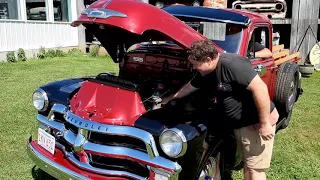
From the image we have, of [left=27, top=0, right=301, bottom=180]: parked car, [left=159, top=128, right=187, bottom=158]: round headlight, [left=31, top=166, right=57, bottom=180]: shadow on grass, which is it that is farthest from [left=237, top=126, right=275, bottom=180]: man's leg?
[left=31, top=166, right=57, bottom=180]: shadow on grass

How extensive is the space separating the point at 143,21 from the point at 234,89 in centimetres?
92

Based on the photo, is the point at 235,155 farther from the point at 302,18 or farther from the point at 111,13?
the point at 302,18

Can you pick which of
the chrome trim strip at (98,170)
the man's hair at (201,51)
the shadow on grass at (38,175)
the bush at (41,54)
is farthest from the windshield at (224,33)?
the bush at (41,54)

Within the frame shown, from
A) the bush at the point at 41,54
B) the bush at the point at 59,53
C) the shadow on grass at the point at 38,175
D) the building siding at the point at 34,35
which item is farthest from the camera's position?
the bush at the point at 59,53

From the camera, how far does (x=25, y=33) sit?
1198cm

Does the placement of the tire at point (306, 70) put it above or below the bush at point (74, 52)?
below

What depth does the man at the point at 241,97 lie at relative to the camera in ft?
8.47

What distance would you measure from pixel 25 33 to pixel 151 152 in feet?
35.2

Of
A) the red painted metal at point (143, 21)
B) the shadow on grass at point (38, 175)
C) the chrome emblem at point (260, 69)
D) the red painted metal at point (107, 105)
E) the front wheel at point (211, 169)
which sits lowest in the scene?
the shadow on grass at point (38, 175)

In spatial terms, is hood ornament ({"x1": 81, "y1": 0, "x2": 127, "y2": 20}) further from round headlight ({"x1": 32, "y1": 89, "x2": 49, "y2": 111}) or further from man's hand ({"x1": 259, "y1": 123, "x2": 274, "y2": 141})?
man's hand ({"x1": 259, "y1": 123, "x2": 274, "y2": 141})

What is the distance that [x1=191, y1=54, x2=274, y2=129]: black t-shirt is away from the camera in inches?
102

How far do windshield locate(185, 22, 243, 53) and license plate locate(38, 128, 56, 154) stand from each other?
208 cm

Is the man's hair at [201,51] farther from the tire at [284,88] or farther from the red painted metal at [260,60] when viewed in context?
the tire at [284,88]

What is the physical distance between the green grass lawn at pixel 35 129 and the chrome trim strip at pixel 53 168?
61cm
